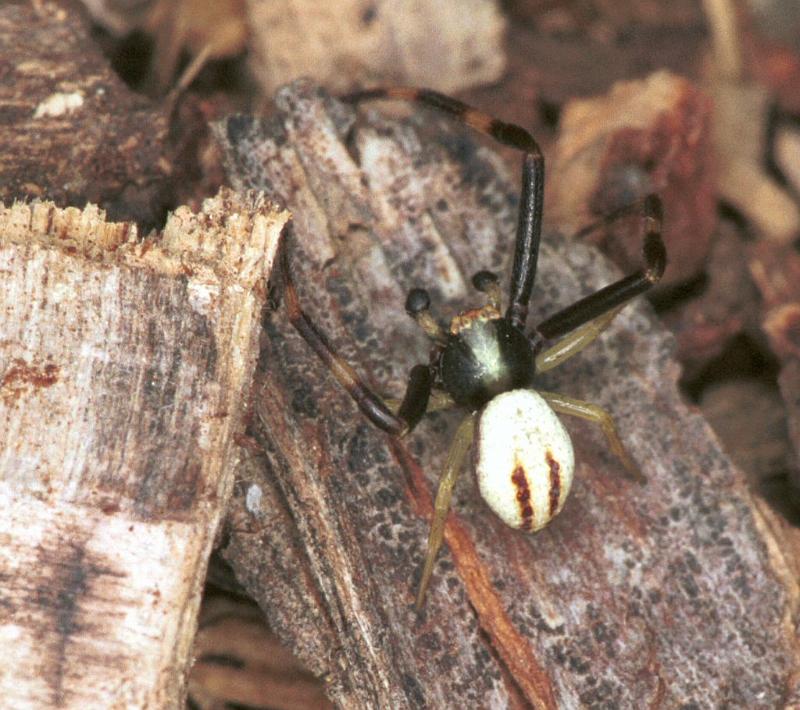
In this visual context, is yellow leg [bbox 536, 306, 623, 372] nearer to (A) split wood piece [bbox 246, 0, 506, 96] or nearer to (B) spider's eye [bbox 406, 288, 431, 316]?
(B) spider's eye [bbox 406, 288, 431, 316]

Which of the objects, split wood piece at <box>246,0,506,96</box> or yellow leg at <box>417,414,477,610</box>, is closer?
yellow leg at <box>417,414,477,610</box>

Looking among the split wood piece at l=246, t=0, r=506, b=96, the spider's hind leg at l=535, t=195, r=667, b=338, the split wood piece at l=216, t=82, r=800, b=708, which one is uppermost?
the split wood piece at l=246, t=0, r=506, b=96

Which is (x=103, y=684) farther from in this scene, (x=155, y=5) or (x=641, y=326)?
(x=155, y=5)

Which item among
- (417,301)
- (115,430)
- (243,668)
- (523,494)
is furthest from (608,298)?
(243,668)

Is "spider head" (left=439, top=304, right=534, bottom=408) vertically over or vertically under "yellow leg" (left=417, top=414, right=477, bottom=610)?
over

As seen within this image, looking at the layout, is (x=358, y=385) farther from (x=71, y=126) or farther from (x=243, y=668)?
(x=71, y=126)

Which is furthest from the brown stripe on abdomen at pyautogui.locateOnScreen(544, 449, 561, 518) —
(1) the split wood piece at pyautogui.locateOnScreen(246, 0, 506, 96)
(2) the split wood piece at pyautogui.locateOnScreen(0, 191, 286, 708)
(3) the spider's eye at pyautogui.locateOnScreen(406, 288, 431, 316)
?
(1) the split wood piece at pyautogui.locateOnScreen(246, 0, 506, 96)

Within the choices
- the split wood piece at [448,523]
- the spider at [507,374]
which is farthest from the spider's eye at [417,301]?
the split wood piece at [448,523]

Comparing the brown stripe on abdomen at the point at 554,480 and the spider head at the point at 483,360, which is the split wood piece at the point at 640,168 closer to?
the spider head at the point at 483,360
